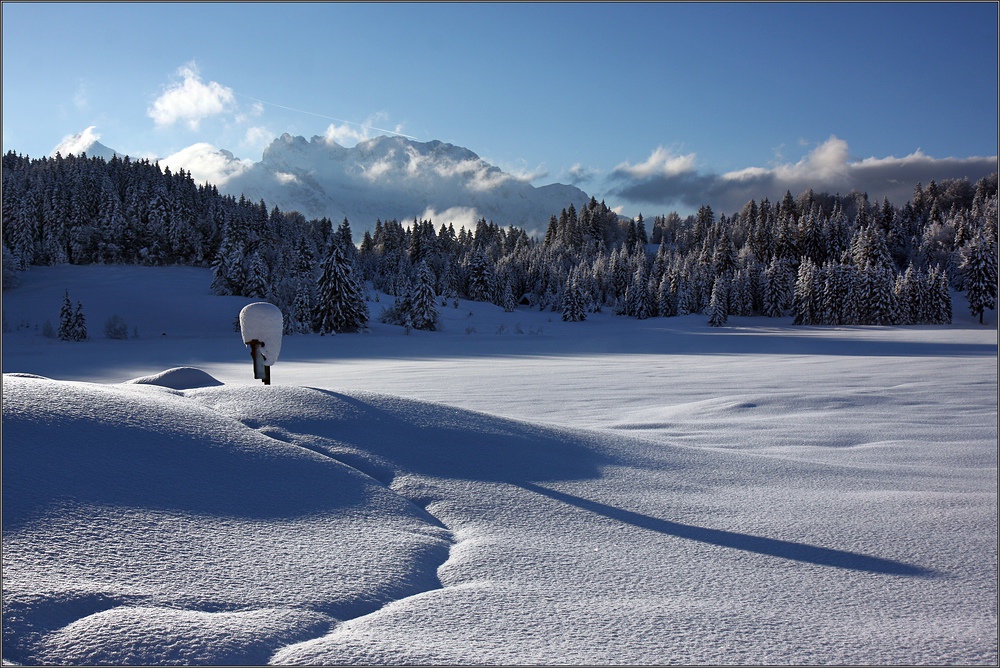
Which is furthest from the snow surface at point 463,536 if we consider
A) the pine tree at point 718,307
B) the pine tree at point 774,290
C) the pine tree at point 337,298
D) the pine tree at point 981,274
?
the pine tree at point 774,290

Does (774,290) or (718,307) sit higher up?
(774,290)

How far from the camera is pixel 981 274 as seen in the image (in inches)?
2044

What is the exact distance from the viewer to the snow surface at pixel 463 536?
79.2 inches

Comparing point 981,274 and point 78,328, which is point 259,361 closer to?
point 78,328

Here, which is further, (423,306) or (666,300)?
(666,300)

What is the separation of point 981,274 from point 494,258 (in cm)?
6784

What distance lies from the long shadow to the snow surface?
16mm

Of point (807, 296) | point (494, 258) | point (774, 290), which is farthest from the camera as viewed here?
point (494, 258)

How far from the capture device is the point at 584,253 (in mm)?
93062

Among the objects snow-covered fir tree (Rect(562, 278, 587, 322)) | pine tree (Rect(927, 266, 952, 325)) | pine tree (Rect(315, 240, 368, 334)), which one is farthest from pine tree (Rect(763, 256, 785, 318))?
pine tree (Rect(315, 240, 368, 334))

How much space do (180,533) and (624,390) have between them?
366 inches

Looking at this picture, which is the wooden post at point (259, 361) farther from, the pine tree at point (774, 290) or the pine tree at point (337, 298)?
the pine tree at point (774, 290)

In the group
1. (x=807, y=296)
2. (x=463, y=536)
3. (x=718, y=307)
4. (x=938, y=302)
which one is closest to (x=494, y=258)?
(x=718, y=307)

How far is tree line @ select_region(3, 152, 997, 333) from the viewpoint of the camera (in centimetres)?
4819
